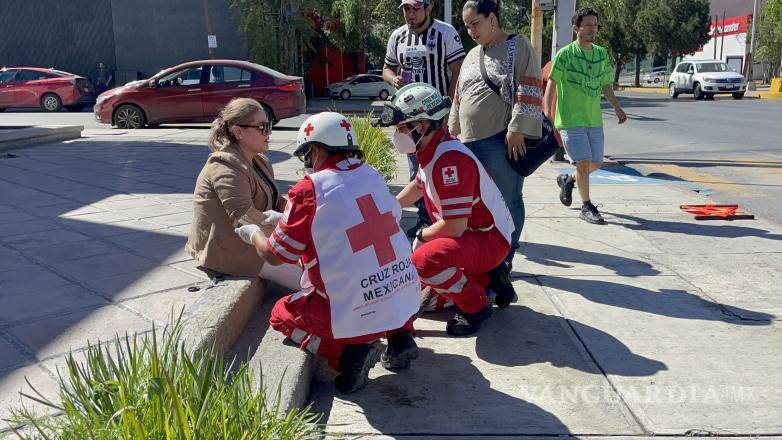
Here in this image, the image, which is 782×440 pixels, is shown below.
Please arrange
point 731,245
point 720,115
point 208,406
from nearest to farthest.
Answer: point 208,406 → point 731,245 → point 720,115

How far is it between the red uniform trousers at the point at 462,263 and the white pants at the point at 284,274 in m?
0.78

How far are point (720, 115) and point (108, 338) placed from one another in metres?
20.6

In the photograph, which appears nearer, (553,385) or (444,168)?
Answer: (553,385)

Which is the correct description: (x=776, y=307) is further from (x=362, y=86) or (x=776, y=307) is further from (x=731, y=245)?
(x=362, y=86)

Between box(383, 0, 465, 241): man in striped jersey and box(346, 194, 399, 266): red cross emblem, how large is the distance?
91.0 inches

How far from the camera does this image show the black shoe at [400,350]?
3646mm

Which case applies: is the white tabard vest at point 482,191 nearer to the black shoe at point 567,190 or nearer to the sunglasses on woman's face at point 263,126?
the sunglasses on woman's face at point 263,126

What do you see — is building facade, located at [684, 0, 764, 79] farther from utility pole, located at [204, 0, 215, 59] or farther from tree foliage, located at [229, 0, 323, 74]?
utility pole, located at [204, 0, 215, 59]

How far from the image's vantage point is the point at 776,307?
4.58m

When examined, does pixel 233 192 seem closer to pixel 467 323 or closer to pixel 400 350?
pixel 400 350

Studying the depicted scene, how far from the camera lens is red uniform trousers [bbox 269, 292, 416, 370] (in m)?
3.50

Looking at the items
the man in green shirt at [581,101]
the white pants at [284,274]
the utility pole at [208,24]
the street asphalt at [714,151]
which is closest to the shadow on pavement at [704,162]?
the street asphalt at [714,151]

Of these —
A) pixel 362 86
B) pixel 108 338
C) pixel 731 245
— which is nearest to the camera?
pixel 108 338

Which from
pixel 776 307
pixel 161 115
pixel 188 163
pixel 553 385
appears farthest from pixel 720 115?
pixel 553 385
